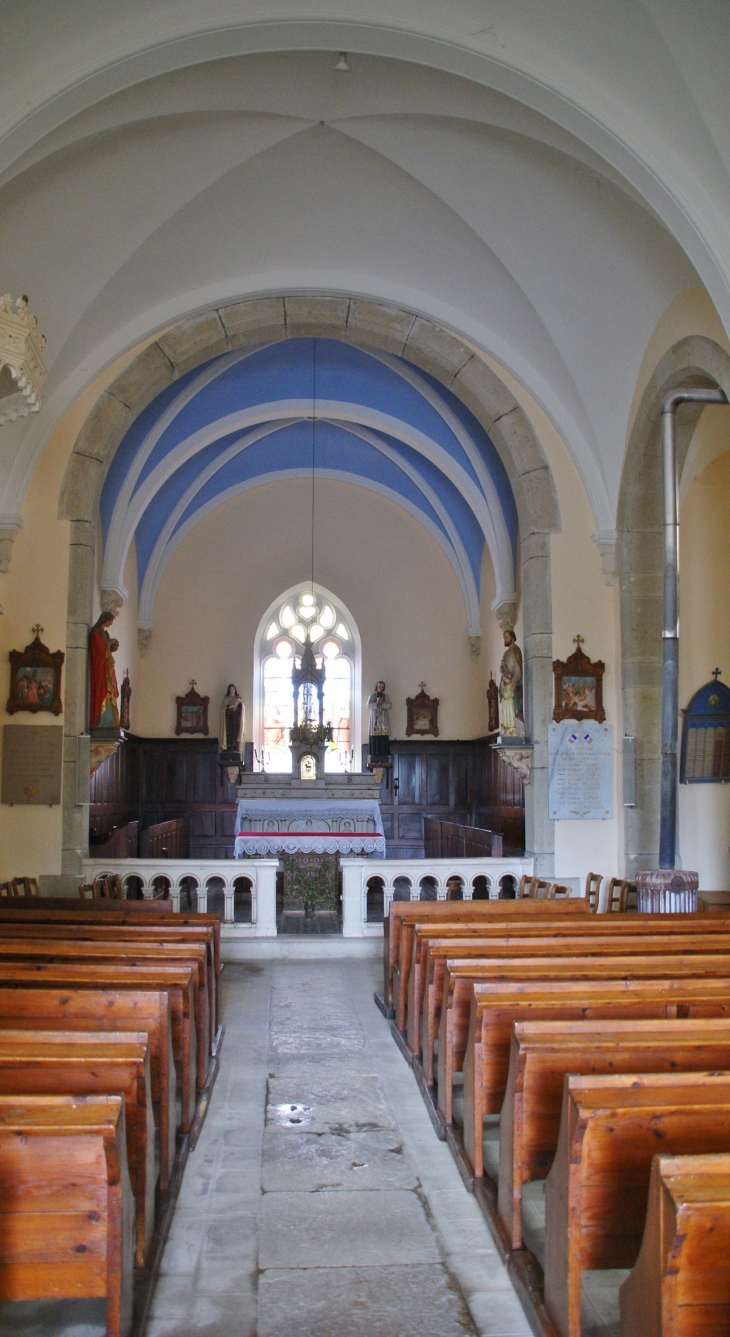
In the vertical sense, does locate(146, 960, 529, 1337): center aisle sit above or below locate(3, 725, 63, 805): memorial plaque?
below

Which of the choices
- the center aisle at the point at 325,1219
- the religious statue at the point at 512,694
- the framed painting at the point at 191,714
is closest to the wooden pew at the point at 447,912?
the center aisle at the point at 325,1219

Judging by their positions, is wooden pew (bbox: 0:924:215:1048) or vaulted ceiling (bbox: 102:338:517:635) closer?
wooden pew (bbox: 0:924:215:1048)

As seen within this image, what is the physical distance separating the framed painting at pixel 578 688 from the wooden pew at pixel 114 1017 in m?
7.22

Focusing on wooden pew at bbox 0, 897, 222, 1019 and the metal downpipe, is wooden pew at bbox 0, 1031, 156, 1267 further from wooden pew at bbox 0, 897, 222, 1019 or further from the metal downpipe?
the metal downpipe

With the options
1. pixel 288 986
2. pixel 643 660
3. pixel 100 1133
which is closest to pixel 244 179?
pixel 643 660

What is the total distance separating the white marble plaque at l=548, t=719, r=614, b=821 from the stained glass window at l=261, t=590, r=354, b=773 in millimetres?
7652

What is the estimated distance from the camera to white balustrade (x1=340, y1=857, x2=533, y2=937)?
9.51m

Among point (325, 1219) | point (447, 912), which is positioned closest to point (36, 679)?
point (447, 912)

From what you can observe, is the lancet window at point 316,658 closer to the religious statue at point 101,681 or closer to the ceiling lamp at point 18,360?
the religious statue at point 101,681

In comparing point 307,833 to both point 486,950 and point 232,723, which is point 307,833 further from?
point 486,950

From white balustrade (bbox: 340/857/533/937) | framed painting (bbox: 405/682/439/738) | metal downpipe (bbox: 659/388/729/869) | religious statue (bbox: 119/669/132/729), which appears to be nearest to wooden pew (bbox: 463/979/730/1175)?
metal downpipe (bbox: 659/388/729/869)

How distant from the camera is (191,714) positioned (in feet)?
56.1

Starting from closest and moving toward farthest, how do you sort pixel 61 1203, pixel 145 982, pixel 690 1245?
pixel 690 1245 → pixel 61 1203 → pixel 145 982

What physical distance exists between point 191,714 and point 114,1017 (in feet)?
A: 44.4
